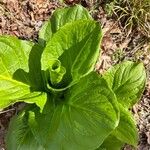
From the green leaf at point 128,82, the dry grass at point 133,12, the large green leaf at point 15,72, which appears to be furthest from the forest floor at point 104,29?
the large green leaf at point 15,72

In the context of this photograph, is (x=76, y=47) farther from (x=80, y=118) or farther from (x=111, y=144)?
(x=111, y=144)

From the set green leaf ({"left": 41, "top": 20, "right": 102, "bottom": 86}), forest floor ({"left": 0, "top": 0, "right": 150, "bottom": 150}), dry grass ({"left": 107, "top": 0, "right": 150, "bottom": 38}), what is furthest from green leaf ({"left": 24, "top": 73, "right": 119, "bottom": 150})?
dry grass ({"left": 107, "top": 0, "right": 150, "bottom": 38})

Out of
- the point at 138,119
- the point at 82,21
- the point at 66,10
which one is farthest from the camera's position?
the point at 138,119

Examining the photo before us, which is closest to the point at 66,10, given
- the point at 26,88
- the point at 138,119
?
the point at 26,88

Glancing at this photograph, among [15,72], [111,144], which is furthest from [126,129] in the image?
[15,72]

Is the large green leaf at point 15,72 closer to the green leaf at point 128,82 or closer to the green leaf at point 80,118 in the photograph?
the green leaf at point 80,118

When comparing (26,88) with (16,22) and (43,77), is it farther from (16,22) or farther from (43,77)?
(16,22)
